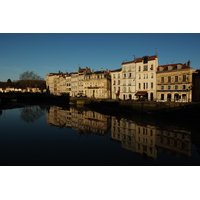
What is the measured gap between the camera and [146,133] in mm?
18203

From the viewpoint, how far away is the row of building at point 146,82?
108ft

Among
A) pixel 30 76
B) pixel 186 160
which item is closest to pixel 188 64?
pixel 186 160

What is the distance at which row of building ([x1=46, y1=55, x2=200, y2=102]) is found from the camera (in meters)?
33.0

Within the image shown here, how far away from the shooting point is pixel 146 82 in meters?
40.0

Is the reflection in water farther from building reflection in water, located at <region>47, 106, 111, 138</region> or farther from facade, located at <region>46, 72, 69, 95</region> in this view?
facade, located at <region>46, 72, 69, 95</region>

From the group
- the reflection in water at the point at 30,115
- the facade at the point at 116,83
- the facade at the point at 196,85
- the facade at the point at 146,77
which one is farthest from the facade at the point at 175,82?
the reflection in water at the point at 30,115

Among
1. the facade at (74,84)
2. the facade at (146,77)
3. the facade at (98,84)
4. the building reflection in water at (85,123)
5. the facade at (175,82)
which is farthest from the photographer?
the facade at (74,84)

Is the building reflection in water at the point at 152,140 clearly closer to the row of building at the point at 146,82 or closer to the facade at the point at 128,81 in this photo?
the row of building at the point at 146,82

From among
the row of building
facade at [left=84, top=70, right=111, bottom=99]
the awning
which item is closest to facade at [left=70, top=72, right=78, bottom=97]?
the row of building

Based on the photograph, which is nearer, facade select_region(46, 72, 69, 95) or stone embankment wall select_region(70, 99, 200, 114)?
stone embankment wall select_region(70, 99, 200, 114)

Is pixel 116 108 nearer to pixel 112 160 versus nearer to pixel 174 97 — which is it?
pixel 174 97

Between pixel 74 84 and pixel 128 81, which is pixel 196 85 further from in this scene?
pixel 74 84

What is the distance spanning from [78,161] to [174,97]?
31.3 m

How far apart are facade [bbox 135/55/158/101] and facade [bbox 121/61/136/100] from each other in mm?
1313
